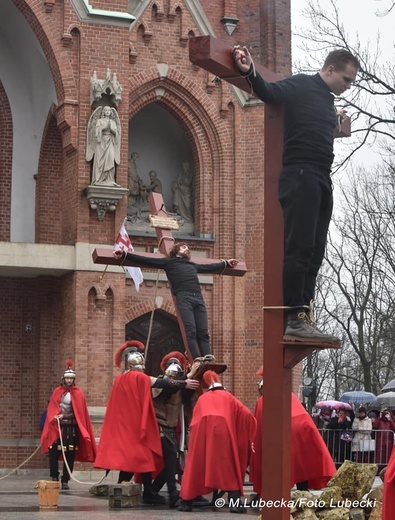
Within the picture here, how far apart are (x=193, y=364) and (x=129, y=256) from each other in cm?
166

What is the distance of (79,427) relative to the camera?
18.3 metres

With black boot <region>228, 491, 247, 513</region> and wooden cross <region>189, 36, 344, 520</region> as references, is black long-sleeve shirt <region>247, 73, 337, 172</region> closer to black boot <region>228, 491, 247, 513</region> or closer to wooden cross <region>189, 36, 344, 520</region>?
wooden cross <region>189, 36, 344, 520</region>

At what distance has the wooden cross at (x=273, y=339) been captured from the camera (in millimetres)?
6492

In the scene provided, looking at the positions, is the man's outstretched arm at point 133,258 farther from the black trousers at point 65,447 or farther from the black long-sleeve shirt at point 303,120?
the black long-sleeve shirt at point 303,120

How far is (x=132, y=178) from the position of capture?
27.5 meters

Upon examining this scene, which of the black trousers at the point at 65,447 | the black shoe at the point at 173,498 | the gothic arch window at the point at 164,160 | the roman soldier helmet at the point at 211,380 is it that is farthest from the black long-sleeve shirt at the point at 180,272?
the gothic arch window at the point at 164,160

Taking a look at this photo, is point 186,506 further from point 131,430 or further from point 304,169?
point 304,169

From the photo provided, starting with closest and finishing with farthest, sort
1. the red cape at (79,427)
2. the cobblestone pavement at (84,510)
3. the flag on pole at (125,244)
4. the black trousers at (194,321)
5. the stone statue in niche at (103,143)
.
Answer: the cobblestone pavement at (84,510), the black trousers at (194,321), the red cape at (79,427), the flag on pole at (125,244), the stone statue in niche at (103,143)

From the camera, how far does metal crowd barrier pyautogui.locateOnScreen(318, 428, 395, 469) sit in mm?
25797

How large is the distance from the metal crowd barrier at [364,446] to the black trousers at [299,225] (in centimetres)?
1941

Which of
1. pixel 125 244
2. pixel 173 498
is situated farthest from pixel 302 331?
pixel 125 244

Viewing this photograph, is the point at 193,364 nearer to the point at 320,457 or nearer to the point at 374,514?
the point at 320,457

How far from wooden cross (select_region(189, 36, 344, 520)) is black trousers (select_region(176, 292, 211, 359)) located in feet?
30.1

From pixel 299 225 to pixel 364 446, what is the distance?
20.0 metres
